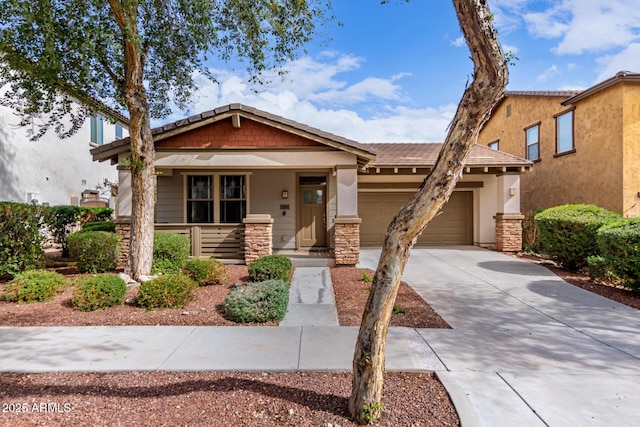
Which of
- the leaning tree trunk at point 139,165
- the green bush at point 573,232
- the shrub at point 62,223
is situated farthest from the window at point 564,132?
the shrub at point 62,223

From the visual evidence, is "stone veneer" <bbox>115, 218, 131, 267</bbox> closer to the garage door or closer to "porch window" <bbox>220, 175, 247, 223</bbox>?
"porch window" <bbox>220, 175, 247, 223</bbox>

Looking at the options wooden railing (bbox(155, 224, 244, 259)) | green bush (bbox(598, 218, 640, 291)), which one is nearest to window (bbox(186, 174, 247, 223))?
wooden railing (bbox(155, 224, 244, 259))

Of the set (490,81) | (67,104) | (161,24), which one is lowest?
(490,81)

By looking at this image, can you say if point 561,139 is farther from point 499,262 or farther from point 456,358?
point 456,358

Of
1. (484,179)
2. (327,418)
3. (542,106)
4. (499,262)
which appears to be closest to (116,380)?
(327,418)

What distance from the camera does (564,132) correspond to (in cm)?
1405

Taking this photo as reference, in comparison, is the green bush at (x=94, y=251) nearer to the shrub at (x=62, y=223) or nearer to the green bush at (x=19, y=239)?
the green bush at (x=19, y=239)

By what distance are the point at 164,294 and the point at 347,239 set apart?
4.98 m

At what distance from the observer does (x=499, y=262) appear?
34.6 ft

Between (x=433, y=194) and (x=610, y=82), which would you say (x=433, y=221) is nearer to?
(x=610, y=82)

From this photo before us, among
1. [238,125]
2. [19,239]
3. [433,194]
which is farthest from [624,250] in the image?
[19,239]

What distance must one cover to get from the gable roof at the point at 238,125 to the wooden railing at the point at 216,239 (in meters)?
2.55

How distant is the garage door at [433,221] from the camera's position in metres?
14.3

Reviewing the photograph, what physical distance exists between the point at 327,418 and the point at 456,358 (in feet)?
6.27
